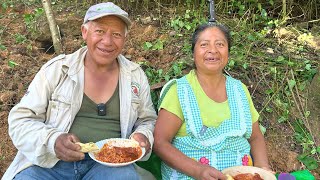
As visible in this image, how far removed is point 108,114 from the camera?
2.53 meters

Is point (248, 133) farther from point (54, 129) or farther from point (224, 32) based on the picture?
point (54, 129)

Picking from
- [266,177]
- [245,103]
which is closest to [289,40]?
[245,103]

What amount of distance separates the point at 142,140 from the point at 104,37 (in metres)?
0.64

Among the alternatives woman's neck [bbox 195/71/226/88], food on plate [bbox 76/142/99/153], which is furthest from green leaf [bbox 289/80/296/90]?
food on plate [bbox 76/142/99/153]

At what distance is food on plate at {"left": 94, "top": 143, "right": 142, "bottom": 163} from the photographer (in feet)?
7.52

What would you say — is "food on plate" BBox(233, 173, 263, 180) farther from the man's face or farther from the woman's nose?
the man's face

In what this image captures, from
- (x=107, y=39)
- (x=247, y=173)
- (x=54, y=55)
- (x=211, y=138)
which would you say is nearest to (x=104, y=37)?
(x=107, y=39)

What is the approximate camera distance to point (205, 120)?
2.61 metres

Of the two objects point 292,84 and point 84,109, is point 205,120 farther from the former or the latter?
point 292,84

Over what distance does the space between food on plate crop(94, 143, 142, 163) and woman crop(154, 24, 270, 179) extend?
264 millimetres

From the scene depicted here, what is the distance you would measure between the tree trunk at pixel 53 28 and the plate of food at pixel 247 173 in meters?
2.22

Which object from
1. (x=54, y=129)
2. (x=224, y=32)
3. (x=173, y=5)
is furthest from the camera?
(x=173, y=5)

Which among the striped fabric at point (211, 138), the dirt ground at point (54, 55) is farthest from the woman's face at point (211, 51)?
the dirt ground at point (54, 55)

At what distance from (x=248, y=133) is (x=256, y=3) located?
102 inches
